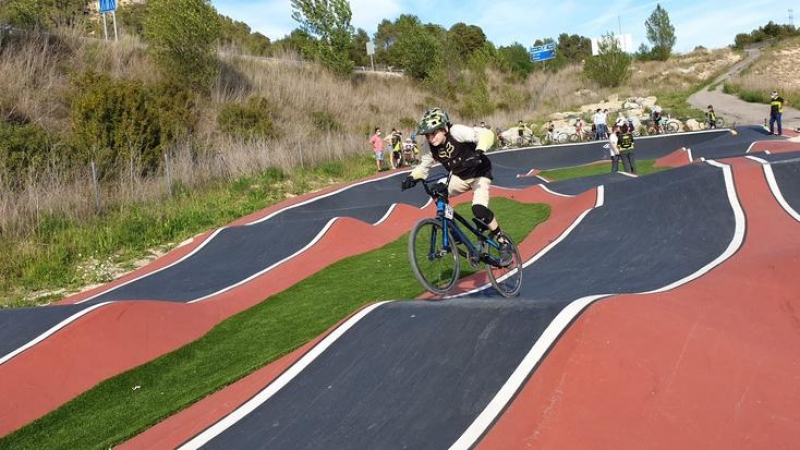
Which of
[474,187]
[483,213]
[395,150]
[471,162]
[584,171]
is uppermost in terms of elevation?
[395,150]

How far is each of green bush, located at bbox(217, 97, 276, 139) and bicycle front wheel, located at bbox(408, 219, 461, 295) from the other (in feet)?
71.7

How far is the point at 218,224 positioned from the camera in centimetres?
1734

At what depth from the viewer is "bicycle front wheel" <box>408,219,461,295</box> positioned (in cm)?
586

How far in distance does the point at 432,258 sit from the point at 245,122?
23.6 metres

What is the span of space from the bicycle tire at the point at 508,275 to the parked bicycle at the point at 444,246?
2 cm

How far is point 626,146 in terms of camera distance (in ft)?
62.0

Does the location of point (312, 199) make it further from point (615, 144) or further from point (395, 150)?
point (615, 144)

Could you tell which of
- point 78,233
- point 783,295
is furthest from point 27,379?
point 78,233

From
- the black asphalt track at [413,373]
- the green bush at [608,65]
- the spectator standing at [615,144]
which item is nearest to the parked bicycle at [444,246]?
the black asphalt track at [413,373]

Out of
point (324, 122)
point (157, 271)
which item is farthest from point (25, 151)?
point (324, 122)

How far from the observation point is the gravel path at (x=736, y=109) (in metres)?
33.8

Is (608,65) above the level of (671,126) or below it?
above

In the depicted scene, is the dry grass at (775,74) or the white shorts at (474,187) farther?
the dry grass at (775,74)

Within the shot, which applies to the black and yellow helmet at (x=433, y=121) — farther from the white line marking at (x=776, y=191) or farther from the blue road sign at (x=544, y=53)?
the blue road sign at (x=544, y=53)
